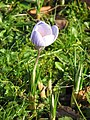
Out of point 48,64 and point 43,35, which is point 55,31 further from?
point 48,64

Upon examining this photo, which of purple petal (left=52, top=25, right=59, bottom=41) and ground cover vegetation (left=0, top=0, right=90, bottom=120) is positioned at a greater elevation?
purple petal (left=52, top=25, right=59, bottom=41)

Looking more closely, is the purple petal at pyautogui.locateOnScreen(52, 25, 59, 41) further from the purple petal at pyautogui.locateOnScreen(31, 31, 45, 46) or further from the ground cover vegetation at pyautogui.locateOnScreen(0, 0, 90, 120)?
the ground cover vegetation at pyautogui.locateOnScreen(0, 0, 90, 120)

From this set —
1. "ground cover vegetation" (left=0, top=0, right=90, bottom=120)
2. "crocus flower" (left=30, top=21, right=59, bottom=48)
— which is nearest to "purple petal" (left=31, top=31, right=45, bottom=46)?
"crocus flower" (left=30, top=21, right=59, bottom=48)

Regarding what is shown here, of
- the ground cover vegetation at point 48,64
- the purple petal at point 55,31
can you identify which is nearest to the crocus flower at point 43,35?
the purple petal at point 55,31

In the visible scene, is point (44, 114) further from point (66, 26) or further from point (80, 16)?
point (80, 16)

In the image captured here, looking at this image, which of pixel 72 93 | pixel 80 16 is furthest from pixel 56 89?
pixel 80 16

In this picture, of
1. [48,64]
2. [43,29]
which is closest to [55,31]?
[43,29]
